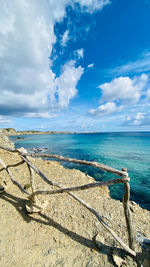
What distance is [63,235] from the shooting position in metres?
3.52

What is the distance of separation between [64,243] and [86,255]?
746 millimetres

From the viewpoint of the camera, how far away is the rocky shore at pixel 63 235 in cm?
284

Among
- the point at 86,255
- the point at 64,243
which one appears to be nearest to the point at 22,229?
the point at 64,243

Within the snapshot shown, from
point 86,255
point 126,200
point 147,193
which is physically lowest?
point 147,193

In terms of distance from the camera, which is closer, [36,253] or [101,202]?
[36,253]

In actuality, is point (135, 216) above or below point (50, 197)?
below

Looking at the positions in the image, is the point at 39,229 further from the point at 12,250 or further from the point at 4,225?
the point at 4,225

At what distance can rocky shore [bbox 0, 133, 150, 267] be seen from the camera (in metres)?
2.84

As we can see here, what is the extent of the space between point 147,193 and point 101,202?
6.06m

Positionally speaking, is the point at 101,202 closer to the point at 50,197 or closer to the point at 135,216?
the point at 135,216

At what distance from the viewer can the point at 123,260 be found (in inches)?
109

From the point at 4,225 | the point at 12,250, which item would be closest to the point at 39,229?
the point at 12,250

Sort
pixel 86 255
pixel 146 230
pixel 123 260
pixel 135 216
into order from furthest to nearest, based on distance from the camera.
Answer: pixel 135 216, pixel 146 230, pixel 86 255, pixel 123 260

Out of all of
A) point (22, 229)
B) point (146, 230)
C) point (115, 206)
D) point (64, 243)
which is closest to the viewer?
point (64, 243)
